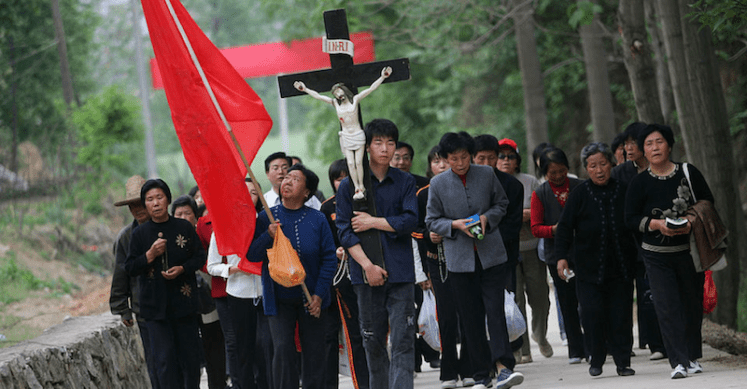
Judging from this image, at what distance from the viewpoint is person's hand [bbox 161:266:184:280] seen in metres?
9.18

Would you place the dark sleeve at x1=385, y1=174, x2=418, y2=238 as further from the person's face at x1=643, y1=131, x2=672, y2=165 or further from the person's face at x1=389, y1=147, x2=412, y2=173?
the person's face at x1=389, y1=147, x2=412, y2=173

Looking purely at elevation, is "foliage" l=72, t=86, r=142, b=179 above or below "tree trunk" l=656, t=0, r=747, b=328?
above

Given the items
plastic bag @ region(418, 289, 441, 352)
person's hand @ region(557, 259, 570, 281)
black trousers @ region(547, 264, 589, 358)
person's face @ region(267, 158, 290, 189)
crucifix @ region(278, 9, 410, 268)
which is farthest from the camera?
black trousers @ region(547, 264, 589, 358)

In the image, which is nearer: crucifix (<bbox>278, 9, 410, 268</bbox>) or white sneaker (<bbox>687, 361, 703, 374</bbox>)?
crucifix (<bbox>278, 9, 410, 268</bbox>)

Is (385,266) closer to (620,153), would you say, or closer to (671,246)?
(671,246)

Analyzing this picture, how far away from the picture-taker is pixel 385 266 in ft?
25.5

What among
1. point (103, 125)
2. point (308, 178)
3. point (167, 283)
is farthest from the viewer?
point (103, 125)

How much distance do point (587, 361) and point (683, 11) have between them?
15.2ft

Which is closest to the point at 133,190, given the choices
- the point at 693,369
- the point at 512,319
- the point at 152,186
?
the point at 152,186

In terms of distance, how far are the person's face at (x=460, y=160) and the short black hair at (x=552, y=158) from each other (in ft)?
6.84

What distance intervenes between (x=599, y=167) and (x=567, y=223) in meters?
0.60

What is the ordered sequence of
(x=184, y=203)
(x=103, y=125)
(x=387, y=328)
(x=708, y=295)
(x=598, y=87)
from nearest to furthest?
(x=387, y=328) < (x=708, y=295) < (x=184, y=203) < (x=598, y=87) < (x=103, y=125)

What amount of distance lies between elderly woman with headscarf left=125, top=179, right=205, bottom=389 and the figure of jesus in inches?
84.7

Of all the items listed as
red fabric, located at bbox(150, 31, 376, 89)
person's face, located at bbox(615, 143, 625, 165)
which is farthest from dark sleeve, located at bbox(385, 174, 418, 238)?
red fabric, located at bbox(150, 31, 376, 89)
